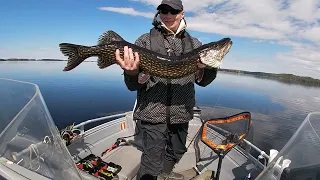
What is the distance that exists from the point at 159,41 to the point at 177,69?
0.58 m

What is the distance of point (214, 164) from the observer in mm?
→ 6301

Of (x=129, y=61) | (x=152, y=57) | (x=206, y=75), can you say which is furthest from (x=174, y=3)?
(x=206, y=75)

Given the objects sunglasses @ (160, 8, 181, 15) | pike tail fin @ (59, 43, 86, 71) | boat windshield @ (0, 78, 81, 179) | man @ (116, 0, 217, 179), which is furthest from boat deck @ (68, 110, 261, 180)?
sunglasses @ (160, 8, 181, 15)

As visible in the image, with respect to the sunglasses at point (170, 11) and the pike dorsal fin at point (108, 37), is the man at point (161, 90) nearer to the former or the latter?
the sunglasses at point (170, 11)

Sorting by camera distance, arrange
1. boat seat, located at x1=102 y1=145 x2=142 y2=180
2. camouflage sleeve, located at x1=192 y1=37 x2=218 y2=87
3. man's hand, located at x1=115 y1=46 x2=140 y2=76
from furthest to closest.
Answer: boat seat, located at x1=102 y1=145 x2=142 y2=180 < camouflage sleeve, located at x1=192 y1=37 x2=218 y2=87 < man's hand, located at x1=115 y1=46 x2=140 y2=76

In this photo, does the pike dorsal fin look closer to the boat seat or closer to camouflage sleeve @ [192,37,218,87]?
camouflage sleeve @ [192,37,218,87]

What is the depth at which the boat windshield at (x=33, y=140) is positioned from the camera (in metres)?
2.06

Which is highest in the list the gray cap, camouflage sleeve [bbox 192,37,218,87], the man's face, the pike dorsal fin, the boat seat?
the gray cap

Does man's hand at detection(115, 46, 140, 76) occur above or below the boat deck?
above

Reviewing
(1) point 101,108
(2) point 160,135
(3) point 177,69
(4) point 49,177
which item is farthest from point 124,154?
(1) point 101,108

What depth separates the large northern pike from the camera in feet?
11.8

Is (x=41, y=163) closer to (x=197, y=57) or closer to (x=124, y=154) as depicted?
(x=197, y=57)

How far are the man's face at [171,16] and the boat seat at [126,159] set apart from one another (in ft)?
11.0

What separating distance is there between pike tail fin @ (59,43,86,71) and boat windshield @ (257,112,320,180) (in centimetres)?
294
